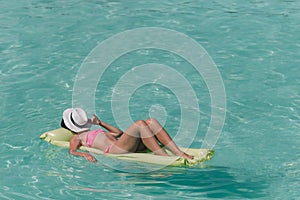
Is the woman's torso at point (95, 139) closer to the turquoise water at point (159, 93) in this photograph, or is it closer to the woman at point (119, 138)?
the woman at point (119, 138)

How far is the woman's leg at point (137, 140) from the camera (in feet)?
20.9

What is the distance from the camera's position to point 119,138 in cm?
662

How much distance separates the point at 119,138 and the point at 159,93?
7.14 ft

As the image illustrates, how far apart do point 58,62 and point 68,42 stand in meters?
0.83

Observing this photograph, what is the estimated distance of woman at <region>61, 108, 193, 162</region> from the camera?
21.0ft

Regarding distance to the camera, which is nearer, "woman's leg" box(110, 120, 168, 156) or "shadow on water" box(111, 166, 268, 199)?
"shadow on water" box(111, 166, 268, 199)

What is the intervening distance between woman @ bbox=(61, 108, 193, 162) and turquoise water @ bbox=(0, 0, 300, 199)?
0.67 ft

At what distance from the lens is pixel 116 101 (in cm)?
849

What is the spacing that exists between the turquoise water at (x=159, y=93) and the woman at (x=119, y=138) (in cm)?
20

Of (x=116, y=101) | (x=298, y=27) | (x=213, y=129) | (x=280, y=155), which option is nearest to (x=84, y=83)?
(x=116, y=101)

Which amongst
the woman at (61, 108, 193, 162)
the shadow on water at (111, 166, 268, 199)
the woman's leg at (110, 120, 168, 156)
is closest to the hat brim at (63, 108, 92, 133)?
the woman at (61, 108, 193, 162)

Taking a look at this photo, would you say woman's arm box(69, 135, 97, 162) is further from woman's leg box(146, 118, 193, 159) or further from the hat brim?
woman's leg box(146, 118, 193, 159)

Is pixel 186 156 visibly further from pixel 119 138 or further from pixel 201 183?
pixel 119 138

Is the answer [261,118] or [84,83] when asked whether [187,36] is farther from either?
[261,118]
